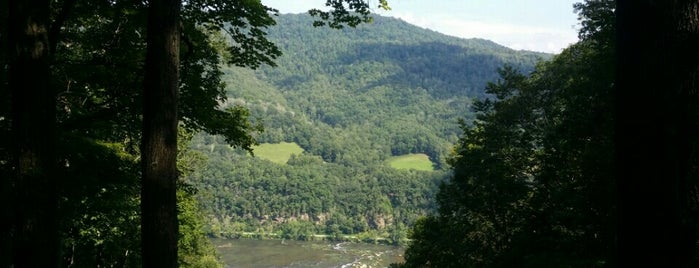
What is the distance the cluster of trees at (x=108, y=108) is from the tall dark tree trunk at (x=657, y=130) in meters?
3.28

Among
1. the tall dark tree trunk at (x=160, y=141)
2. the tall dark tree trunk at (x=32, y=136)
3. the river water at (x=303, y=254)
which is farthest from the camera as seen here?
the river water at (x=303, y=254)

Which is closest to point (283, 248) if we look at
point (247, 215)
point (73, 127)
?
point (247, 215)

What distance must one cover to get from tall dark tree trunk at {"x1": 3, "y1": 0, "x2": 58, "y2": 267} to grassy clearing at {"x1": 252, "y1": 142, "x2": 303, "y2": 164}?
15606cm

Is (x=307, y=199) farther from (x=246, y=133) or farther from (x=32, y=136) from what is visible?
(x=32, y=136)

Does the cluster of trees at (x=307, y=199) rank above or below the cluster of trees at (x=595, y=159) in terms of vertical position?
below

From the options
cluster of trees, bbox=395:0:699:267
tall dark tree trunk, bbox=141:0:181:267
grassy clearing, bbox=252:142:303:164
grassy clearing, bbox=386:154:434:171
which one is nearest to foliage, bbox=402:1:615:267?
cluster of trees, bbox=395:0:699:267

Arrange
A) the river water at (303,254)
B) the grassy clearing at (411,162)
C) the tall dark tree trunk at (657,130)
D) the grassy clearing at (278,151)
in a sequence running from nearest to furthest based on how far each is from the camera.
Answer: the tall dark tree trunk at (657,130) → the river water at (303,254) → the grassy clearing at (278,151) → the grassy clearing at (411,162)

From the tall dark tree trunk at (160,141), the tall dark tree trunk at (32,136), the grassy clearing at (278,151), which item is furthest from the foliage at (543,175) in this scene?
the grassy clearing at (278,151)

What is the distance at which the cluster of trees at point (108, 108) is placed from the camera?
4012mm

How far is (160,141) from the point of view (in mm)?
3990

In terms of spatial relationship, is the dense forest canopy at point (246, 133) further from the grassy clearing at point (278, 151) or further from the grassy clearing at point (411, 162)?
the grassy clearing at point (411, 162)

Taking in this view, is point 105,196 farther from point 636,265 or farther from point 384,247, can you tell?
point 384,247

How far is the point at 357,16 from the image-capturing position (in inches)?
281

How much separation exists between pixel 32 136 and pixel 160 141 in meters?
1.25
